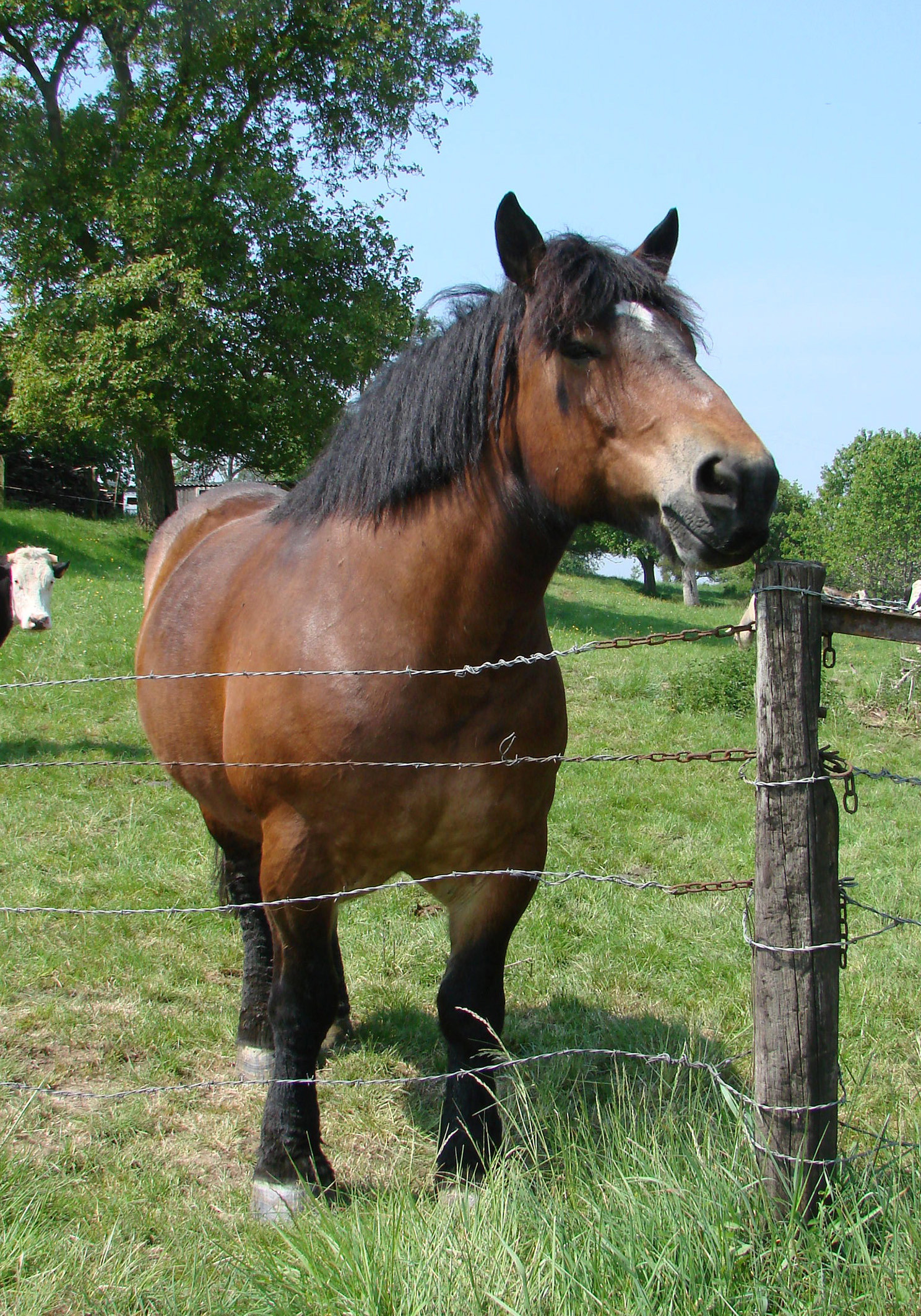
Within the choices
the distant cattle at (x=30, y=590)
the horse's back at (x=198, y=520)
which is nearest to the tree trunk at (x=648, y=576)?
the distant cattle at (x=30, y=590)

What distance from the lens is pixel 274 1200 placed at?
258 centimetres

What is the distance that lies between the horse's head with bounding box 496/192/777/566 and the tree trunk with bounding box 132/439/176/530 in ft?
61.7

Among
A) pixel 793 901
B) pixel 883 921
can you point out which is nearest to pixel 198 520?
pixel 793 901

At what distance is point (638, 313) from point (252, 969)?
2.84m

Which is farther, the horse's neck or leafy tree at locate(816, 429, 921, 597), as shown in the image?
leafy tree at locate(816, 429, 921, 597)

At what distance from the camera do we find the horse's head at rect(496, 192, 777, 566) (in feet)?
6.01

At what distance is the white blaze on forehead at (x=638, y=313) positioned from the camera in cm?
208

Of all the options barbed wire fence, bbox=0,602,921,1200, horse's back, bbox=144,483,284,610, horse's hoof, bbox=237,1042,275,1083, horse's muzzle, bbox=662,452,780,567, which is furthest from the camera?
horse's back, bbox=144,483,284,610

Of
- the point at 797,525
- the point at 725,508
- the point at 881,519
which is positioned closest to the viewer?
the point at 725,508

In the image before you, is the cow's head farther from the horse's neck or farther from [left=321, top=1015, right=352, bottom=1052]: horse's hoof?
the horse's neck

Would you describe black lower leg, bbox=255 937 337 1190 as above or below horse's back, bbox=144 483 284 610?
below

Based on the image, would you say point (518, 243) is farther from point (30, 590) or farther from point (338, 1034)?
point (30, 590)

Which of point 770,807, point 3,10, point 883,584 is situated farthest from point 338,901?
point 883,584

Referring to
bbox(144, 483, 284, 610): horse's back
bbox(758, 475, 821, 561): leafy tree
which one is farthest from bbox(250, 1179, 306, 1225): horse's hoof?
bbox(758, 475, 821, 561): leafy tree
